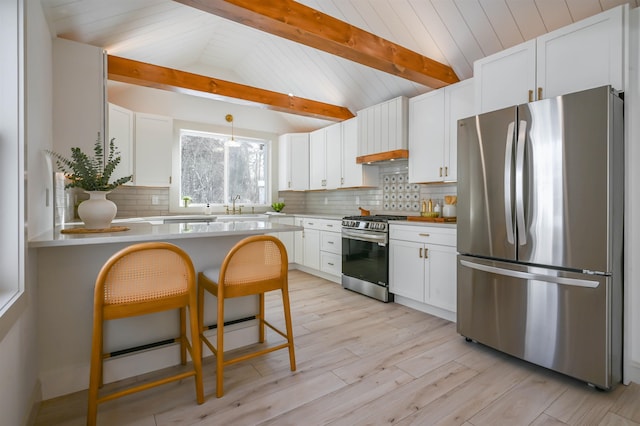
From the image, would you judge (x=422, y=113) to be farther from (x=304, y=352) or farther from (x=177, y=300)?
(x=177, y=300)

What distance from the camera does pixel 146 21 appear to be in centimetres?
313

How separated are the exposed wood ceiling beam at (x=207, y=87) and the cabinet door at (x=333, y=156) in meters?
0.23

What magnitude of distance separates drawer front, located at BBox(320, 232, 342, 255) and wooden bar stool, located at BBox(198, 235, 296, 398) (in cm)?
237

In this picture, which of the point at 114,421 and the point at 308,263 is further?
the point at 308,263

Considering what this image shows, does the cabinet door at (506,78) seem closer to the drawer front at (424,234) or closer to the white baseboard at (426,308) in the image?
the drawer front at (424,234)

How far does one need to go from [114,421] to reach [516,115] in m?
3.04

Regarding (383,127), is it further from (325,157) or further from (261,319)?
(261,319)

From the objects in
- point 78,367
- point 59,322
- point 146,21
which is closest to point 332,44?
point 146,21

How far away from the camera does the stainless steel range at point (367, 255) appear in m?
3.70

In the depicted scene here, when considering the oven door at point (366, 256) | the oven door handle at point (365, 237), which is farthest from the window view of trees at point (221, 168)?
the oven door at point (366, 256)

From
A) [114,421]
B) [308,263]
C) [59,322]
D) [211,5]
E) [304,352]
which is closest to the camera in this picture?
[114,421]

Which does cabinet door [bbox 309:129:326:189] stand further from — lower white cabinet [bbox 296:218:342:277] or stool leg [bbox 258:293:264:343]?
stool leg [bbox 258:293:264:343]

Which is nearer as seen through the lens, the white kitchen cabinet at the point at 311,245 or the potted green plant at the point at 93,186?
the potted green plant at the point at 93,186

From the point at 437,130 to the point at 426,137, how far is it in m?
0.16
